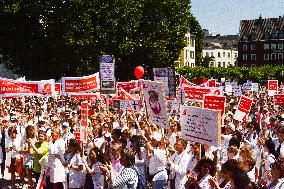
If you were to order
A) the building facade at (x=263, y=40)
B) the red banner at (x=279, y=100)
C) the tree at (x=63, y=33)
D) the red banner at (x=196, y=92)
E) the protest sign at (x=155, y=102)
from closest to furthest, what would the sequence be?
the protest sign at (x=155, y=102) < the red banner at (x=279, y=100) < the red banner at (x=196, y=92) < the tree at (x=63, y=33) < the building facade at (x=263, y=40)

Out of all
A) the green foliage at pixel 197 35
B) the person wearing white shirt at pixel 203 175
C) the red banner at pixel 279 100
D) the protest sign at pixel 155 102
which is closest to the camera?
the person wearing white shirt at pixel 203 175

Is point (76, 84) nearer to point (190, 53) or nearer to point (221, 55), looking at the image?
point (190, 53)

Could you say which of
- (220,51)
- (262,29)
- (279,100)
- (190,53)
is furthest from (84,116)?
(220,51)

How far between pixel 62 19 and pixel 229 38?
119574 millimetres

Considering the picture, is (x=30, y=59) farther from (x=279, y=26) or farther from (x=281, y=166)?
(x=279, y=26)

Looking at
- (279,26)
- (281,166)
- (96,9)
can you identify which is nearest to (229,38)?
(279,26)

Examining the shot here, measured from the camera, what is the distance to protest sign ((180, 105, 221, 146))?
766cm

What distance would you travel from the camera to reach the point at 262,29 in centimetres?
10644

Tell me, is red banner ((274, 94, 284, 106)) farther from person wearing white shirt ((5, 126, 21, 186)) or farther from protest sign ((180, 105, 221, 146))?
protest sign ((180, 105, 221, 146))

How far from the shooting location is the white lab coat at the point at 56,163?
32.5ft

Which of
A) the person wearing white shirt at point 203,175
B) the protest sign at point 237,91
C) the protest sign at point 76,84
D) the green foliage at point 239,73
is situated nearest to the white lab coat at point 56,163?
the person wearing white shirt at point 203,175

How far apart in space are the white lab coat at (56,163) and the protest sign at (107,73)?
5691 millimetres

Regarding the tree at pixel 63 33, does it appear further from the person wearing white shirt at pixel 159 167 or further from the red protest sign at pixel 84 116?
the person wearing white shirt at pixel 159 167

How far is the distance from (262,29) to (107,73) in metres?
95.6
